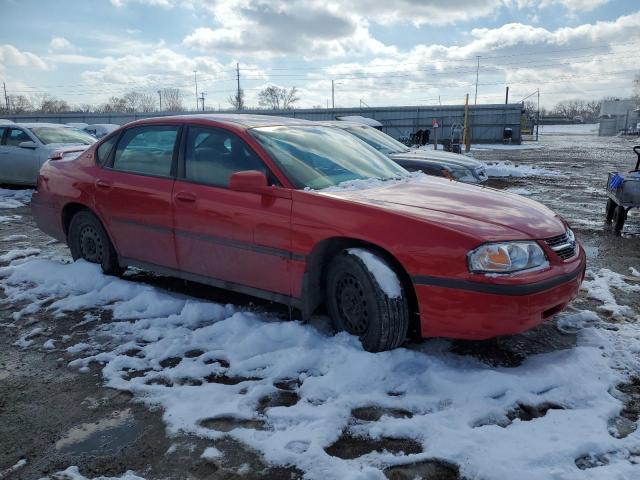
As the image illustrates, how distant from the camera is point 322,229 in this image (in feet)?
11.0

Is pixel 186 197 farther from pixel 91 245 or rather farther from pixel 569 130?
pixel 569 130

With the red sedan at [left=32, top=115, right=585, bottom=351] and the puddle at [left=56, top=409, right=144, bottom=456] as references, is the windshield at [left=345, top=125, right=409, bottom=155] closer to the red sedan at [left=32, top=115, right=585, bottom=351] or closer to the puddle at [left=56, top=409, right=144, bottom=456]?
the red sedan at [left=32, top=115, right=585, bottom=351]

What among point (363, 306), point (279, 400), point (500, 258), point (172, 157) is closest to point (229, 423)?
point (279, 400)

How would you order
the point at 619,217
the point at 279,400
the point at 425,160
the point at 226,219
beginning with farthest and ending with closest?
the point at 425,160 → the point at 619,217 → the point at 226,219 → the point at 279,400

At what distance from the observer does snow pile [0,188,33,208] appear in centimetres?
937

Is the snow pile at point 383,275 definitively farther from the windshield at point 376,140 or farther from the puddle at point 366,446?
the windshield at point 376,140

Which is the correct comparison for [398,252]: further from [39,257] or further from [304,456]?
[39,257]

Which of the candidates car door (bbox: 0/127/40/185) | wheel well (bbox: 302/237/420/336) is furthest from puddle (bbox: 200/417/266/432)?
car door (bbox: 0/127/40/185)

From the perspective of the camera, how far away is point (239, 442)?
2467 millimetres

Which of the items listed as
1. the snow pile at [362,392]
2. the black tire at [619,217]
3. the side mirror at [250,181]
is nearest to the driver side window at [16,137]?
the snow pile at [362,392]

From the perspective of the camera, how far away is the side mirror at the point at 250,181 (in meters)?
3.53

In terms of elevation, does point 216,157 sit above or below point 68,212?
above

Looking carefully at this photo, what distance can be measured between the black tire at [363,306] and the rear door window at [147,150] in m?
1.77

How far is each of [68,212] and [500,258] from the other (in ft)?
13.7
